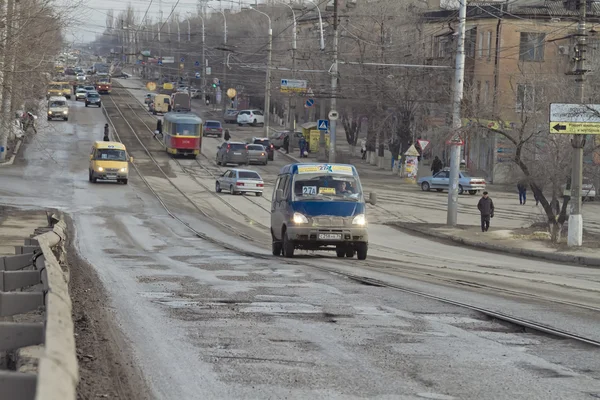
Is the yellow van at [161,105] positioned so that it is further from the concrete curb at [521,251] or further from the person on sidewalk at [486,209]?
the person on sidewalk at [486,209]

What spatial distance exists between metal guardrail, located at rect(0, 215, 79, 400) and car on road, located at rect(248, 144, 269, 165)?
178 feet

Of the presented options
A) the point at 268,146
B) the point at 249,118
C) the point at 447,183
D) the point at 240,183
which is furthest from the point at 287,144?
the point at 240,183

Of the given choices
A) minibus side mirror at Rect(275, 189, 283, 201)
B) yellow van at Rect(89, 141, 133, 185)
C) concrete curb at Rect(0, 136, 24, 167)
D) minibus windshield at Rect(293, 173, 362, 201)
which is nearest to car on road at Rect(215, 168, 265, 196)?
yellow van at Rect(89, 141, 133, 185)

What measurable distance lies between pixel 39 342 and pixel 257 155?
196 ft

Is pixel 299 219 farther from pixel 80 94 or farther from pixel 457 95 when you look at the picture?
pixel 80 94

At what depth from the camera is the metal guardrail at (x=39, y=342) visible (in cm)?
459

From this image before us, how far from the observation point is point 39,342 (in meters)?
7.04

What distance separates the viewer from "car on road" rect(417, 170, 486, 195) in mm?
56156

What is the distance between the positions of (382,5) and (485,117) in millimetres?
39357

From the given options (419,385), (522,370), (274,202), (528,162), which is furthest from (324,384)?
(528,162)

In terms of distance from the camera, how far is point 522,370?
839 cm

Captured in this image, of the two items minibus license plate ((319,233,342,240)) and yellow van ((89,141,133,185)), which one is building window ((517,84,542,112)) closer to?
minibus license plate ((319,233,342,240))

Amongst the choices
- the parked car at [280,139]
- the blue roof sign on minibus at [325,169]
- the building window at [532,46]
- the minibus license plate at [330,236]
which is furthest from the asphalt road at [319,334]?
the parked car at [280,139]

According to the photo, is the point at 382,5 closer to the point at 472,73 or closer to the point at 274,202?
the point at 472,73
